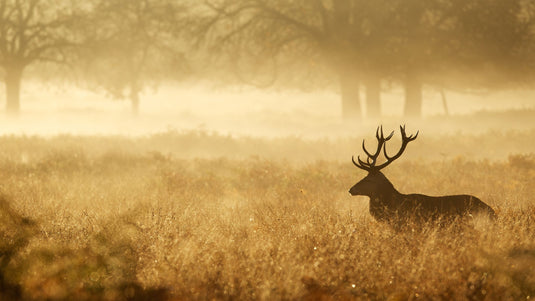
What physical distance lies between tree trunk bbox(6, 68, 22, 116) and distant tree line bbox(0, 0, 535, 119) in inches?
2.0

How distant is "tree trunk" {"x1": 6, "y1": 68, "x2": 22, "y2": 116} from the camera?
23641 millimetres

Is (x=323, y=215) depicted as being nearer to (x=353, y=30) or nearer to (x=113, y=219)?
(x=113, y=219)

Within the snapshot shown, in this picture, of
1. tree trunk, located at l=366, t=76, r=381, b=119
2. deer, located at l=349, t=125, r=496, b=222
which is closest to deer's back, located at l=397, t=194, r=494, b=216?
deer, located at l=349, t=125, r=496, b=222

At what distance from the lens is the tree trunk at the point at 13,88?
23641mm

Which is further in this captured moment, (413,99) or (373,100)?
(413,99)

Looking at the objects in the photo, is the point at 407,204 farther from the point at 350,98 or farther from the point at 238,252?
the point at 350,98

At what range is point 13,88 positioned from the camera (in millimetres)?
24266

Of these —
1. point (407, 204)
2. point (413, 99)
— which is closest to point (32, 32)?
point (413, 99)

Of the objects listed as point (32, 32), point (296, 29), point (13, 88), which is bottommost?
point (13, 88)

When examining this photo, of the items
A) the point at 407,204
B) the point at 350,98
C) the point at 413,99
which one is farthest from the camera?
the point at 413,99

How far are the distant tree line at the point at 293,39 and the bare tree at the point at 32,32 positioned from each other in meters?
0.05

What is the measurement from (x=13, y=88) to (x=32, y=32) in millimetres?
2914

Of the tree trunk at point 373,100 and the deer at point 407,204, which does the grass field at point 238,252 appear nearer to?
the deer at point 407,204

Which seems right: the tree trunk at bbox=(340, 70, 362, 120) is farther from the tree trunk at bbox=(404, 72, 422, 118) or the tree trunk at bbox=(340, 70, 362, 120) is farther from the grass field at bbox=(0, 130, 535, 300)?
the grass field at bbox=(0, 130, 535, 300)
